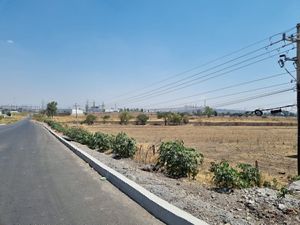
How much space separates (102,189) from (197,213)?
3.20 metres

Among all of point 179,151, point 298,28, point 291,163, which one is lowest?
point 291,163

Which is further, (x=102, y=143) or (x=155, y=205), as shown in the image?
(x=102, y=143)

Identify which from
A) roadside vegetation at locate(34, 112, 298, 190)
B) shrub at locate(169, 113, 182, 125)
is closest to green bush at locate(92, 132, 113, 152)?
roadside vegetation at locate(34, 112, 298, 190)

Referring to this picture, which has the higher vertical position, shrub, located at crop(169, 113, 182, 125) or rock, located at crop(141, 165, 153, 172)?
shrub, located at crop(169, 113, 182, 125)

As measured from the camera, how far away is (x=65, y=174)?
37.5 feet

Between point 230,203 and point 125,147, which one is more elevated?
point 125,147

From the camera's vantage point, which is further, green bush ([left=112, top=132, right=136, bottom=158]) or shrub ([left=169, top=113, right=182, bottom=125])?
shrub ([left=169, top=113, right=182, bottom=125])

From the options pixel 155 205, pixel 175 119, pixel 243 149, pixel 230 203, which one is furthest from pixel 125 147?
pixel 175 119

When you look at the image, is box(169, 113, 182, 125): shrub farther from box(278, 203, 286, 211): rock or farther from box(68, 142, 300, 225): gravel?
box(278, 203, 286, 211): rock

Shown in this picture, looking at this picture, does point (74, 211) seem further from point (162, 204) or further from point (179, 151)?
point (179, 151)

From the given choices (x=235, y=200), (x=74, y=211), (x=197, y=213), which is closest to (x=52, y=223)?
(x=74, y=211)

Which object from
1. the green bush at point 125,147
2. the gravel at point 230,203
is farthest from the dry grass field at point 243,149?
the gravel at point 230,203

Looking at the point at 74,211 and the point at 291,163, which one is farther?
the point at 291,163

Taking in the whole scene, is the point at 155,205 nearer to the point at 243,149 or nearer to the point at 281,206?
the point at 281,206
